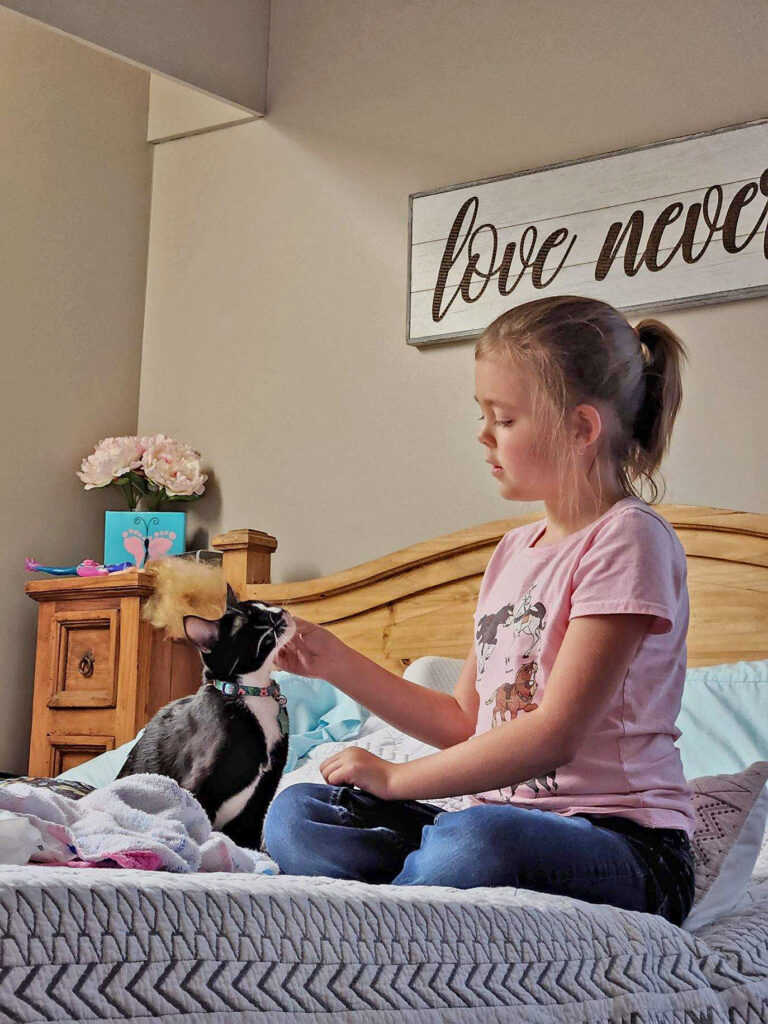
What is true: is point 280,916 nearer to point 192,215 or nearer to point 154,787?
point 154,787

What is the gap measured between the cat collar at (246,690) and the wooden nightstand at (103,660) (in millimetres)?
1160

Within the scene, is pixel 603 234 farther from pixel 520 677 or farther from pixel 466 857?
pixel 466 857

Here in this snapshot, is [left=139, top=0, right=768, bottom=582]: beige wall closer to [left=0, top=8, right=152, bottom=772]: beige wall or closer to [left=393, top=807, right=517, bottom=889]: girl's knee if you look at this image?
[left=0, top=8, right=152, bottom=772]: beige wall

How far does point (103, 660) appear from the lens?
2.45 meters

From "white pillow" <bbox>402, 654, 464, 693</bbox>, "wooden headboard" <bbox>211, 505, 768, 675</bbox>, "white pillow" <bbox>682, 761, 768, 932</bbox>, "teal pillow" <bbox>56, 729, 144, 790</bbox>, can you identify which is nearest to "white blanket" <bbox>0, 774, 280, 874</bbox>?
"white pillow" <bbox>682, 761, 768, 932</bbox>

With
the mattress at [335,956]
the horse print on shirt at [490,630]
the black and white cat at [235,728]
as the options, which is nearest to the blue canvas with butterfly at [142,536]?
the black and white cat at [235,728]

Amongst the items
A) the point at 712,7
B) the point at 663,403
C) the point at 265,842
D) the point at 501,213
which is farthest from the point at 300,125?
the point at 265,842

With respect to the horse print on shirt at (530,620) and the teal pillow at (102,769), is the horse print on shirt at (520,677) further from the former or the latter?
the teal pillow at (102,769)

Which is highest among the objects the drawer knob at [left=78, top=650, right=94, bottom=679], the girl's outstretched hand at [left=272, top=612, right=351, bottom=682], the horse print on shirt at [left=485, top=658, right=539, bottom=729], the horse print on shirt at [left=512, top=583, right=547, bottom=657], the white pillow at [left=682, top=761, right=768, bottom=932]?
the horse print on shirt at [left=512, top=583, right=547, bottom=657]

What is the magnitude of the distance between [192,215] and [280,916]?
2.54 m

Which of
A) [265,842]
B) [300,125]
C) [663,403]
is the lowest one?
[265,842]

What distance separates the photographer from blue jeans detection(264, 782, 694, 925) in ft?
2.97

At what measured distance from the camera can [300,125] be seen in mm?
2783

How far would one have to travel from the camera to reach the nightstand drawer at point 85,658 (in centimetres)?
242
